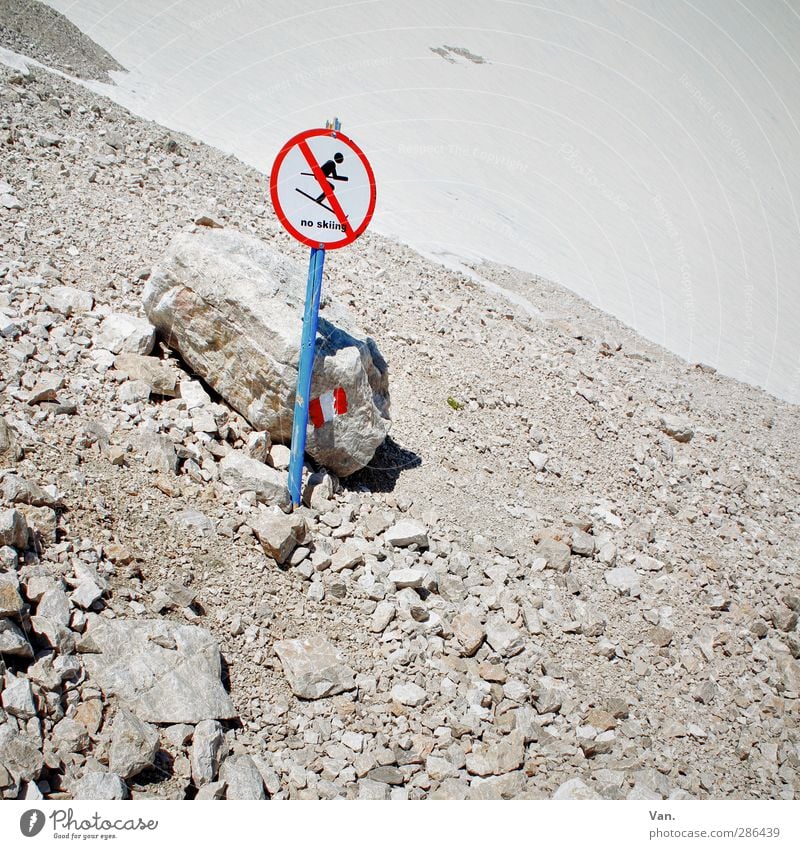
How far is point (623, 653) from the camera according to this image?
4836 millimetres

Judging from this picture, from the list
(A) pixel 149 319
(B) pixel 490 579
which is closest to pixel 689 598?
(B) pixel 490 579

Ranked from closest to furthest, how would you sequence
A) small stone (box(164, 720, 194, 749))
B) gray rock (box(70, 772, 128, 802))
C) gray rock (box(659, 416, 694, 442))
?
1. gray rock (box(70, 772, 128, 802))
2. small stone (box(164, 720, 194, 749))
3. gray rock (box(659, 416, 694, 442))

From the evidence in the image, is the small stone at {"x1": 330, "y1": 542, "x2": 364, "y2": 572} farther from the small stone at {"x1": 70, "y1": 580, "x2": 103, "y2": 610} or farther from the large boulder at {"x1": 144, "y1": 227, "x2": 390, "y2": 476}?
the small stone at {"x1": 70, "y1": 580, "x2": 103, "y2": 610}

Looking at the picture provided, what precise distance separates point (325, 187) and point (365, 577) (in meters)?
2.50

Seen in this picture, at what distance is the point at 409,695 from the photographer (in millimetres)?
3914

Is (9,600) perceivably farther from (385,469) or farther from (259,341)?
(385,469)

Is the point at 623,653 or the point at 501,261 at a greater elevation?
the point at 501,261

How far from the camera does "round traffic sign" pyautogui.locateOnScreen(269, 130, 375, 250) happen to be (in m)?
4.02

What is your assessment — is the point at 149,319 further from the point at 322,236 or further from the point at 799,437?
the point at 799,437

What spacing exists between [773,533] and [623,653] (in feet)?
9.78

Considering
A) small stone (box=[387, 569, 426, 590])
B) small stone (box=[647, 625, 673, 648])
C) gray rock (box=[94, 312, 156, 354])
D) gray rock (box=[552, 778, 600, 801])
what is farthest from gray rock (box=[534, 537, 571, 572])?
gray rock (box=[94, 312, 156, 354])

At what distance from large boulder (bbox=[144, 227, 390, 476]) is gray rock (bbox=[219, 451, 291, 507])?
40 cm

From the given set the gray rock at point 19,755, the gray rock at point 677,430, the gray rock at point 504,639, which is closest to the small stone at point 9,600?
the gray rock at point 19,755

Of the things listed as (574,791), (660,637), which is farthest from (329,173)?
(660,637)
